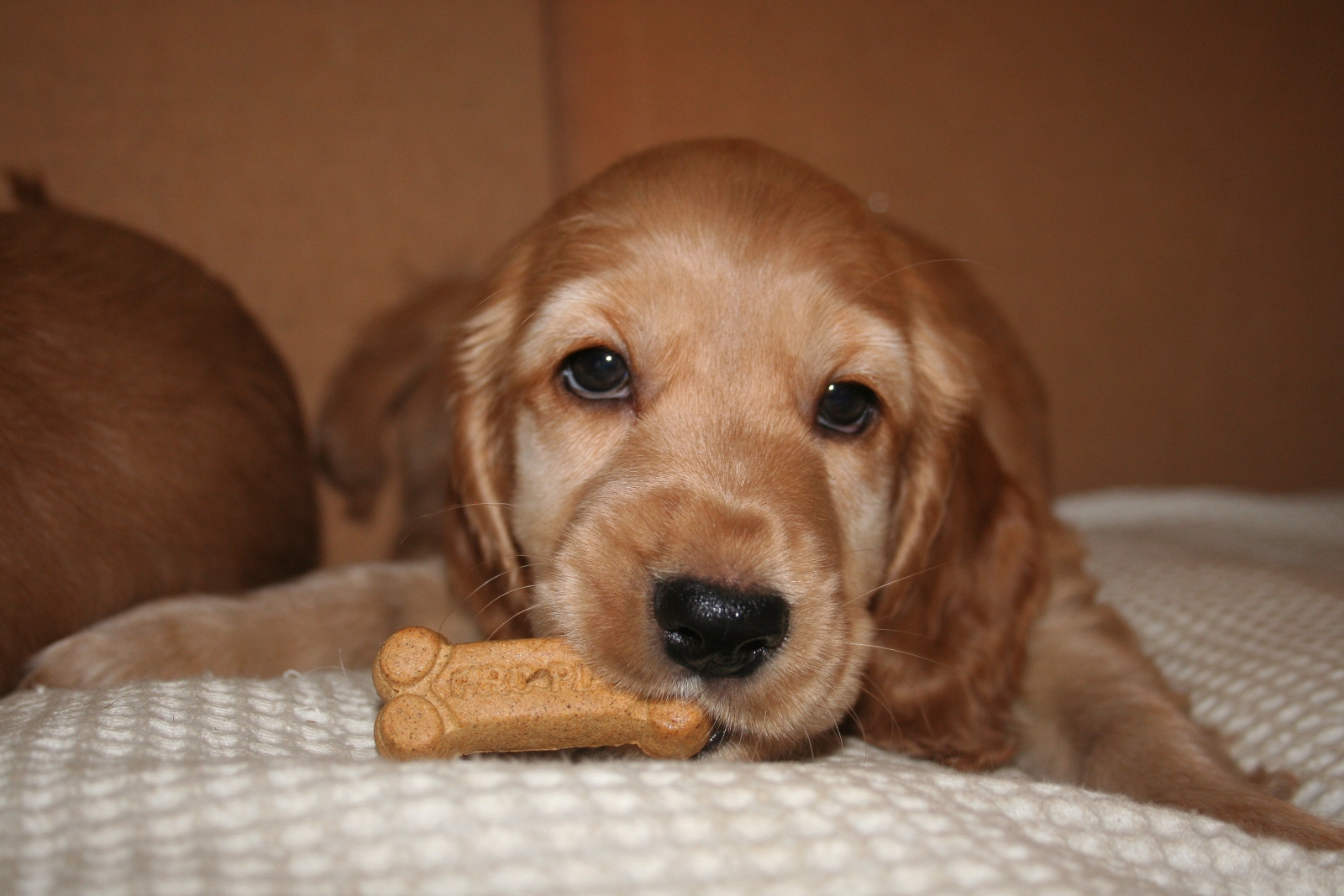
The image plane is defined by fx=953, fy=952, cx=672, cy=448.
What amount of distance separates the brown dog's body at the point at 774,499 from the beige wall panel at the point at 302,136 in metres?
0.91

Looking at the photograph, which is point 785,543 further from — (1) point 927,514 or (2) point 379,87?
(2) point 379,87

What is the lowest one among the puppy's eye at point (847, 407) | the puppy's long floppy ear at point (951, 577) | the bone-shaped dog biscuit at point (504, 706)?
the puppy's long floppy ear at point (951, 577)

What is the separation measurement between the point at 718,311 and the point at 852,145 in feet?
6.69

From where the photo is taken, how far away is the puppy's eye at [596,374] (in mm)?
1500

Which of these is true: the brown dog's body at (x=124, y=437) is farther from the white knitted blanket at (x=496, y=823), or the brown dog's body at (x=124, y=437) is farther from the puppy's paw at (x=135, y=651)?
the white knitted blanket at (x=496, y=823)

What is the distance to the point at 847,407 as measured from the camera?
5.09 feet

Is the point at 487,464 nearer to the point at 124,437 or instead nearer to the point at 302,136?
the point at 124,437

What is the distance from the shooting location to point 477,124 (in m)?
2.79

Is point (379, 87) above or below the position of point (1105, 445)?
above

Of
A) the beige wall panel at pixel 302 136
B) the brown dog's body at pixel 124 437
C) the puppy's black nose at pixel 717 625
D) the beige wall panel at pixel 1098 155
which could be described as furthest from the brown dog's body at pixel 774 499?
the beige wall panel at pixel 1098 155

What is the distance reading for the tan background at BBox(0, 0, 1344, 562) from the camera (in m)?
2.44

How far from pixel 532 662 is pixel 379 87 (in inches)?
82.5

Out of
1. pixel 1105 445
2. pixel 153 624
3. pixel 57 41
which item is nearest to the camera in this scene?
pixel 153 624

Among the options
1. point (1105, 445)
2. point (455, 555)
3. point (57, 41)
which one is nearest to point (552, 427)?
point (455, 555)
